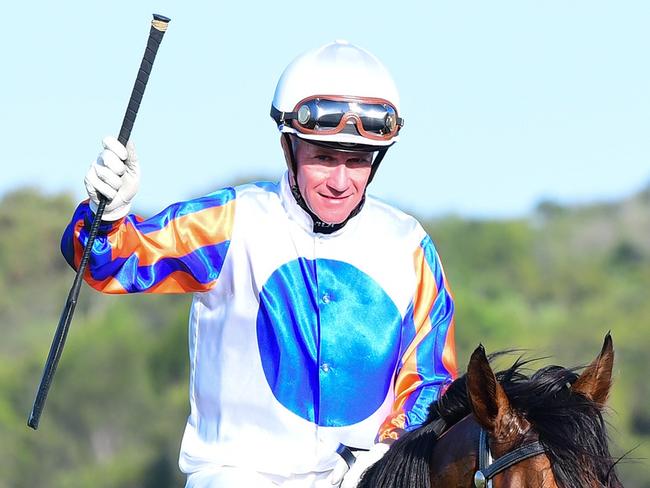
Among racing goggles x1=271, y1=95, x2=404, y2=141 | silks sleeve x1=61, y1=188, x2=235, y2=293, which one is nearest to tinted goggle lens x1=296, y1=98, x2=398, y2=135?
racing goggles x1=271, y1=95, x2=404, y2=141

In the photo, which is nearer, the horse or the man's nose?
the horse

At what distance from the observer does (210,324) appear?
243 inches

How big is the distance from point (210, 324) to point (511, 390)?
155 cm

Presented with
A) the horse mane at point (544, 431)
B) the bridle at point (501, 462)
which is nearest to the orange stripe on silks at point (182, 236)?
the horse mane at point (544, 431)

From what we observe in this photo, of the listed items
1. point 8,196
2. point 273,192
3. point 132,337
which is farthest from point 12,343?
point 273,192

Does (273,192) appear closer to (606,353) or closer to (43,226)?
(606,353)

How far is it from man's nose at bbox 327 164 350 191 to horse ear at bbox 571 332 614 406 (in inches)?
53.8

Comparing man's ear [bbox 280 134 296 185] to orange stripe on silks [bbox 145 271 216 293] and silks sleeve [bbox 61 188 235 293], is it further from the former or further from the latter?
orange stripe on silks [bbox 145 271 216 293]

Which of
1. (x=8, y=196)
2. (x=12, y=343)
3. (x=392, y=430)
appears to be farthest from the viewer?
(x=8, y=196)

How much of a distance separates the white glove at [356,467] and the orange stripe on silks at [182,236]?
998 millimetres

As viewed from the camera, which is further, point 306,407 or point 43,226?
point 43,226

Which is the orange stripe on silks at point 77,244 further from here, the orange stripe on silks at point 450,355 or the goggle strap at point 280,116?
the orange stripe on silks at point 450,355

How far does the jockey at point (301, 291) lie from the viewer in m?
5.95

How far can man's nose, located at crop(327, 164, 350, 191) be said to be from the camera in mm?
6066
